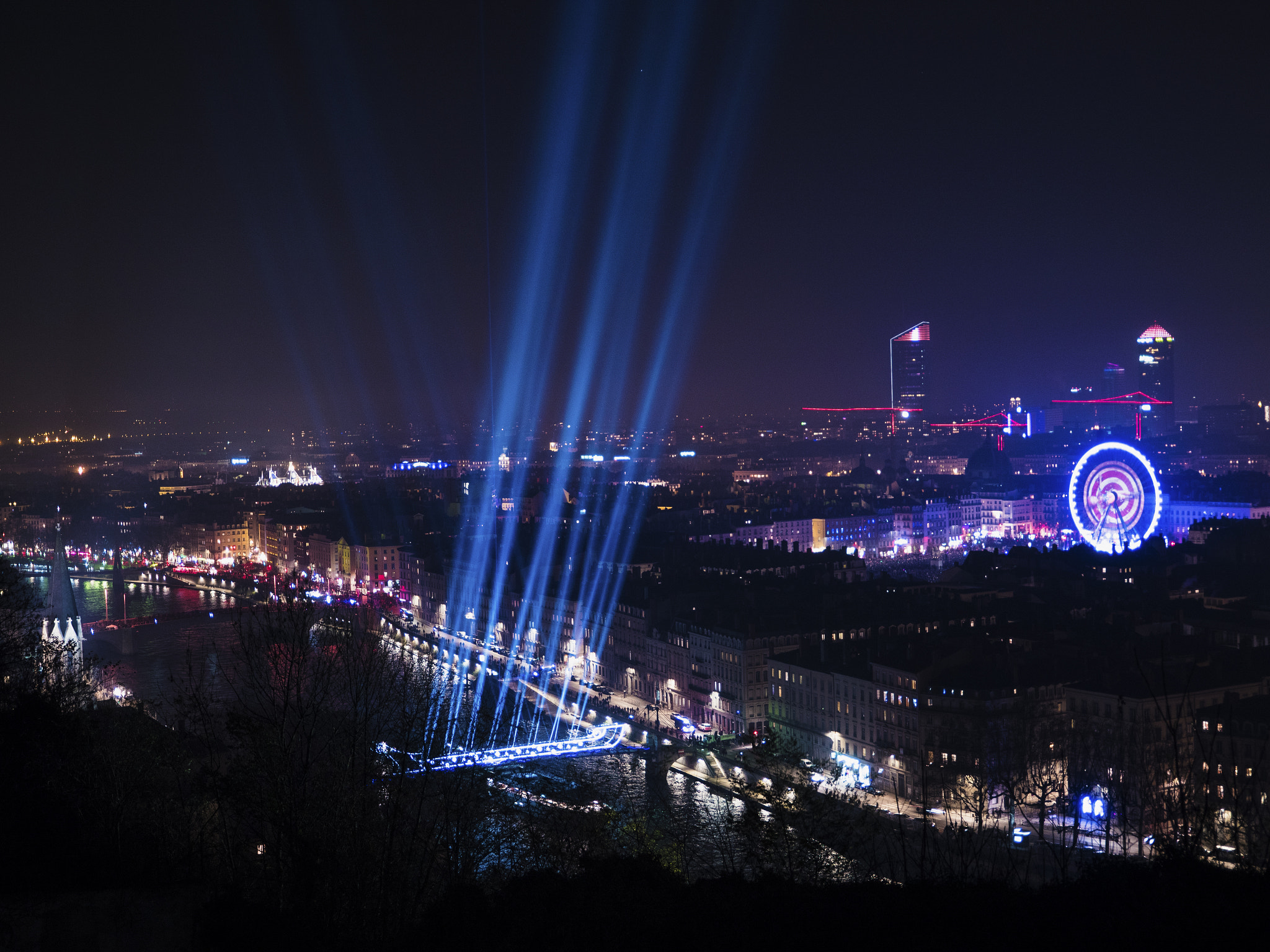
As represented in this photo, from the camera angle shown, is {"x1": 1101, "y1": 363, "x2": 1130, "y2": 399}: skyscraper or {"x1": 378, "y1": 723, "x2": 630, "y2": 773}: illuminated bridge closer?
{"x1": 378, "y1": 723, "x2": 630, "y2": 773}: illuminated bridge

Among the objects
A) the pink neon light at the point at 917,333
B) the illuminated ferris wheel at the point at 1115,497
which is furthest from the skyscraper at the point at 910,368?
the illuminated ferris wheel at the point at 1115,497

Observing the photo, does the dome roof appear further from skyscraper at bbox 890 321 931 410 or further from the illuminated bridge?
the illuminated bridge

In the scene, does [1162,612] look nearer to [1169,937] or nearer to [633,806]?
[633,806]

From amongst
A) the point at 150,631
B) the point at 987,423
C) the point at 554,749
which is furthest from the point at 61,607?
the point at 987,423

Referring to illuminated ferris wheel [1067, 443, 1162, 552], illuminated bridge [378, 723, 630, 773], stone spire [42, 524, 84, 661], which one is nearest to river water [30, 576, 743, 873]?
illuminated bridge [378, 723, 630, 773]

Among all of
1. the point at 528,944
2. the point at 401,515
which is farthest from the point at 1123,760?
the point at 401,515
